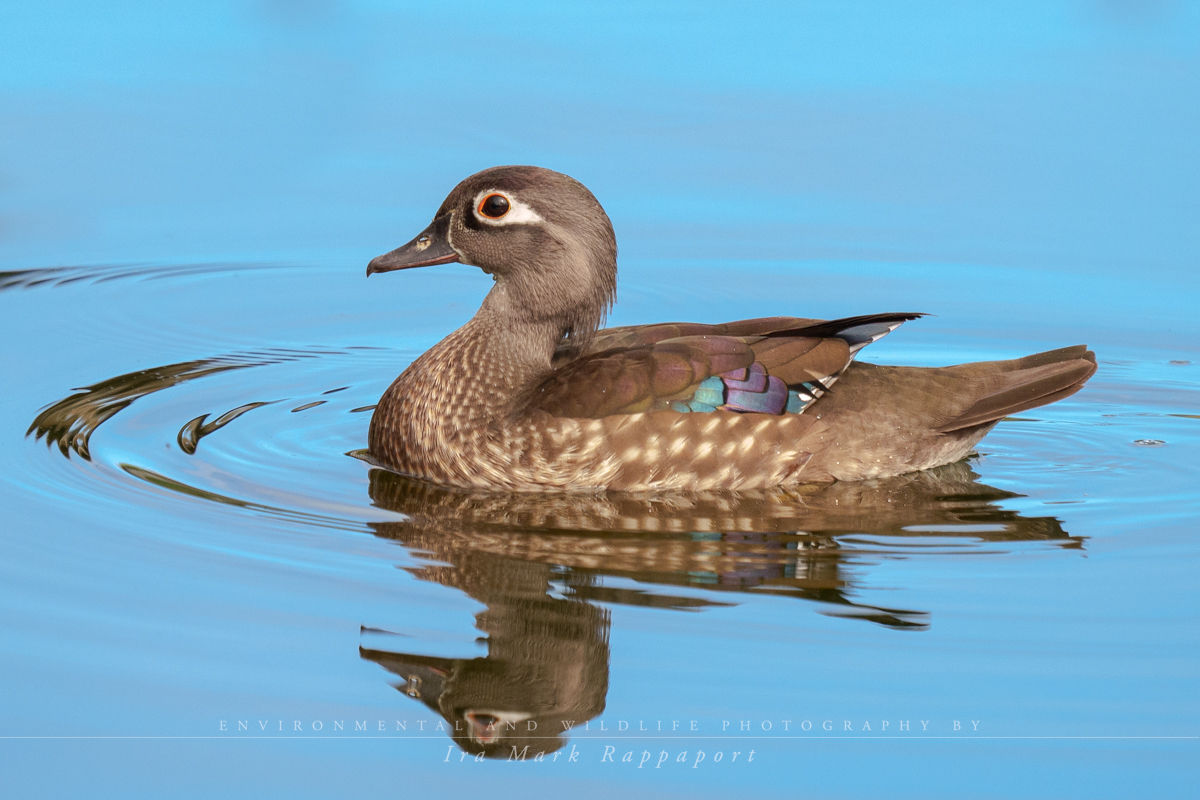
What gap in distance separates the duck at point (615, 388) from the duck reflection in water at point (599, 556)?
0.14m

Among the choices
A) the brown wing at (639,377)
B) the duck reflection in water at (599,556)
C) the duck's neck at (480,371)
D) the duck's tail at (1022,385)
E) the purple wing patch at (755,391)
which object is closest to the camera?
the duck reflection in water at (599,556)

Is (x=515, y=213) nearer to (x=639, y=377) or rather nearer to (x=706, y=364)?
(x=639, y=377)

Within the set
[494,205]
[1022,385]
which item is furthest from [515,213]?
[1022,385]

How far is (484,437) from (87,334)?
376 cm

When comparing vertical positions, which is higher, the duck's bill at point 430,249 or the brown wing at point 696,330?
the duck's bill at point 430,249

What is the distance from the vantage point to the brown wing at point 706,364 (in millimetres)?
8242

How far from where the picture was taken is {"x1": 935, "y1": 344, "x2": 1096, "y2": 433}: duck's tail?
8.69 metres

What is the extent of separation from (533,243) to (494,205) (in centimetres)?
28

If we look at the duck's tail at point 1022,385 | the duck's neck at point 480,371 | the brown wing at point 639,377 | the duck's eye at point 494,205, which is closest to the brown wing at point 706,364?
the brown wing at point 639,377

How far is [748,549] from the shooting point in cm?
748

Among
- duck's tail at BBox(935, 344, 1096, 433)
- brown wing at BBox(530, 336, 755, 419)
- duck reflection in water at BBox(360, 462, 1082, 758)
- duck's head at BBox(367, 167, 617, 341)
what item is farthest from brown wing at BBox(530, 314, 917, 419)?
duck's tail at BBox(935, 344, 1096, 433)

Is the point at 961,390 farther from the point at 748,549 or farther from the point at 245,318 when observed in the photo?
the point at 245,318

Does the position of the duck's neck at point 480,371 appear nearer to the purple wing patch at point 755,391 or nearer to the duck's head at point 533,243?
the duck's head at point 533,243

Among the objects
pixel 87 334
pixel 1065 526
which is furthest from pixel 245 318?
pixel 1065 526
